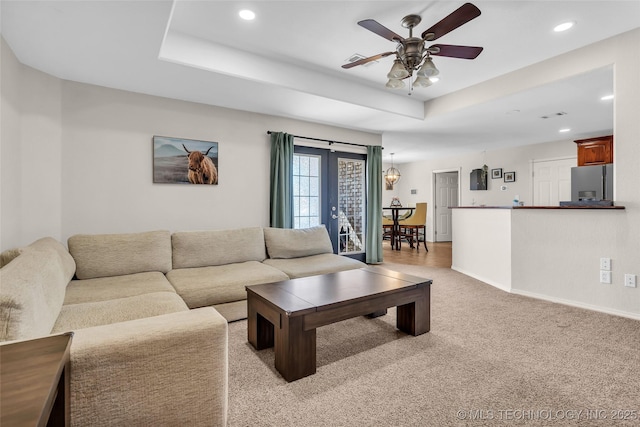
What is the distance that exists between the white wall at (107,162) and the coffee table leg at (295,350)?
2.33 meters

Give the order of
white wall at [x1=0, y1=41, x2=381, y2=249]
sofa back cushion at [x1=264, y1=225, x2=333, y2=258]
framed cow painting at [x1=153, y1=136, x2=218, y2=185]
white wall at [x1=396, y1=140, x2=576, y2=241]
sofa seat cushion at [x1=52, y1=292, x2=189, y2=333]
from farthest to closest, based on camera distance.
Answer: white wall at [x1=396, y1=140, x2=576, y2=241] < sofa back cushion at [x1=264, y1=225, x2=333, y2=258] < framed cow painting at [x1=153, y1=136, x2=218, y2=185] < white wall at [x1=0, y1=41, x2=381, y2=249] < sofa seat cushion at [x1=52, y1=292, x2=189, y2=333]

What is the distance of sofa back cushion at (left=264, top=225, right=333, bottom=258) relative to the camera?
3854mm

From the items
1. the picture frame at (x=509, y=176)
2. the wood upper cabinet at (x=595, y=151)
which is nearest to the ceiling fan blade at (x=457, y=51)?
the wood upper cabinet at (x=595, y=151)

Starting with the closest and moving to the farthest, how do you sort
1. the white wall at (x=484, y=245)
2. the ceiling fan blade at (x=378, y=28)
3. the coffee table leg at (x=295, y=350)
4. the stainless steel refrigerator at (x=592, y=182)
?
the coffee table leg at (x=295, y=350)
the ceiling fan blade at (x=378, y=28)
the white wall at (x=484, y=245)
the stainless steel refrigerator at (x=592, y=182)

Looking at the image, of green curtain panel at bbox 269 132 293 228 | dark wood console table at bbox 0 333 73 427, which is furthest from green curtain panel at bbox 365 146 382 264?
dark wood console table at bbox 0 333 73 427

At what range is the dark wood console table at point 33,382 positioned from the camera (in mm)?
584

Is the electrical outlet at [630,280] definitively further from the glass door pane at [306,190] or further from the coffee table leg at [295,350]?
the glass door pane at [306,190]

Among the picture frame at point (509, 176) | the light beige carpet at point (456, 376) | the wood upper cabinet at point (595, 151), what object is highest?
the wood upper cabinet at point (595, 151)

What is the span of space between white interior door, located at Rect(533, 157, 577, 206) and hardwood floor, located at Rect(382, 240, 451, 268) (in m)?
2.23

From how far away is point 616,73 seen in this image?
2963 millimetres

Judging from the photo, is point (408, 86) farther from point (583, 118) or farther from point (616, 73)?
point (583, 118)

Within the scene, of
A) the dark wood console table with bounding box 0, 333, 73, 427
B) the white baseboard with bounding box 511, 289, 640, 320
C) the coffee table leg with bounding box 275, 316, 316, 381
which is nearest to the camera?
the dark wood console table with bounding box 0, 333, 73, 427

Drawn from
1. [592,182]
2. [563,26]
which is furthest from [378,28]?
[592,182]

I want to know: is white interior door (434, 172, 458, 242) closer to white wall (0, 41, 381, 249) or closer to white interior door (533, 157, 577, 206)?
white interior door (533, 157, 577, 206)
